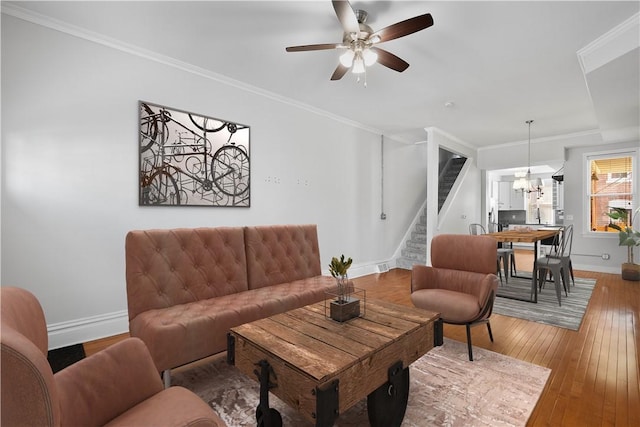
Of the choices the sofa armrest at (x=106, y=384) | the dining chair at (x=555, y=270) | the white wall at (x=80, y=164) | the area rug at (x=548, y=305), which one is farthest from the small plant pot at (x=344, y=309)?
the dining chair at (x=555, y=270)

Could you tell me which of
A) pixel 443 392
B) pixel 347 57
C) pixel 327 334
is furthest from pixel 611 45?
pixel 327 334

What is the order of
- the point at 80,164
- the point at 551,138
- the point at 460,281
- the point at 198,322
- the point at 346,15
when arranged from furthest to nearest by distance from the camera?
the point at 551,138, the point at 460,281, the point at 80,164, the point at 346,15, the point at 198,322

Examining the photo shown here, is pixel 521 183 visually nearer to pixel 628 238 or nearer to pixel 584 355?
pixel 628 238

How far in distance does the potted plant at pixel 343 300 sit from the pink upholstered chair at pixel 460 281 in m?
0.89

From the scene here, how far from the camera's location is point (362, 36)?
244 centimetres

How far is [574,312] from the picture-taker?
363 centimetres

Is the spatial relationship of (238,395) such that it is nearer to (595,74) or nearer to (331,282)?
(331,282)

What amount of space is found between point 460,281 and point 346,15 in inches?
99.1

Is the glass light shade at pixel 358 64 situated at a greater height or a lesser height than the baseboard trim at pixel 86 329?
greater

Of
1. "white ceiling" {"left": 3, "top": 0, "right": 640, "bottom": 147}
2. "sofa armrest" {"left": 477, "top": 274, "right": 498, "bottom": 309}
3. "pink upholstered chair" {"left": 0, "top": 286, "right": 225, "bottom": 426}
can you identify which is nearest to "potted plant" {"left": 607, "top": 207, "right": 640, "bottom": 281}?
"white ceiling" {"left": 3, "top": 0, "right": 640, "bottom": 147}

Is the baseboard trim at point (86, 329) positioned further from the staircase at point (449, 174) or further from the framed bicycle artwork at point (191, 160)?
the staircase at point (449, 174)

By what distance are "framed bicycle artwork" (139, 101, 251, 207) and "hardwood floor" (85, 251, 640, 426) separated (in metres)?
1.54

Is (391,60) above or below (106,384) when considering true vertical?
above

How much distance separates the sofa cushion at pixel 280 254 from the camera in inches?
115
